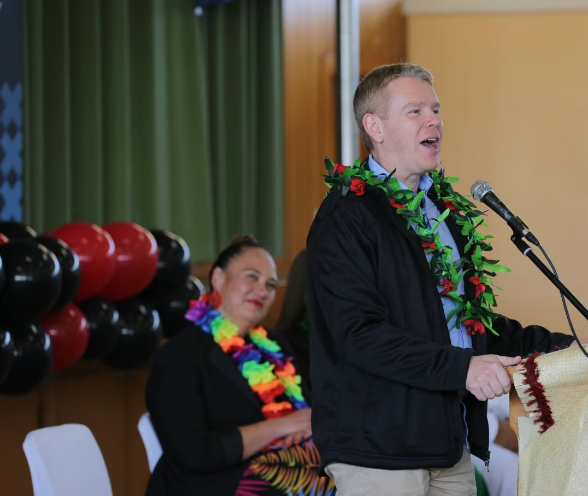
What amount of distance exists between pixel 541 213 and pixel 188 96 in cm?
305

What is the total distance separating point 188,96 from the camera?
6.24 m

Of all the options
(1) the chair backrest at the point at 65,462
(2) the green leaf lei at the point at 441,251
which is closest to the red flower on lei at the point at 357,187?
(2) the green leaf lei at the point at 441,251

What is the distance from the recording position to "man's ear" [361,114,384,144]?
2158mm

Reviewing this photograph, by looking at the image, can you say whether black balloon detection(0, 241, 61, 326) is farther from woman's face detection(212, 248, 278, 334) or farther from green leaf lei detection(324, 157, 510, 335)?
green leaf lei detection(324, 157, 510, 335)

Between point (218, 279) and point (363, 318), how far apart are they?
1.53m

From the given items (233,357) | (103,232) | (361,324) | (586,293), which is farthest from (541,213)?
(361,324)

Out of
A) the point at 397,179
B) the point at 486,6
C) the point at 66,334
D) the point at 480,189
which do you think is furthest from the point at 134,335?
the point at 480,189

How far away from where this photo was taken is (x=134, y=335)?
3947 mm

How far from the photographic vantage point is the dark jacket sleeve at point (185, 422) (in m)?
2.99

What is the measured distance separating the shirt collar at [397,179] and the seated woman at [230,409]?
1.17 metres

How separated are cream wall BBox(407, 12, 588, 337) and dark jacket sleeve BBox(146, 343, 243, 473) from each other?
1.31 m

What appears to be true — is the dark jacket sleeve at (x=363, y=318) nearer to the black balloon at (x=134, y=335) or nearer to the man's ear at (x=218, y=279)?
the man's ear at (x=218, y=279)

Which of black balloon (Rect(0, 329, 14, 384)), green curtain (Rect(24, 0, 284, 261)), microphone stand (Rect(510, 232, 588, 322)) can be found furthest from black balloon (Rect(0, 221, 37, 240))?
microphone stand (Rect(510, 232, 588, 322))

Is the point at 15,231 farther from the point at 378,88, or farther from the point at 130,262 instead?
the point at 378,88
